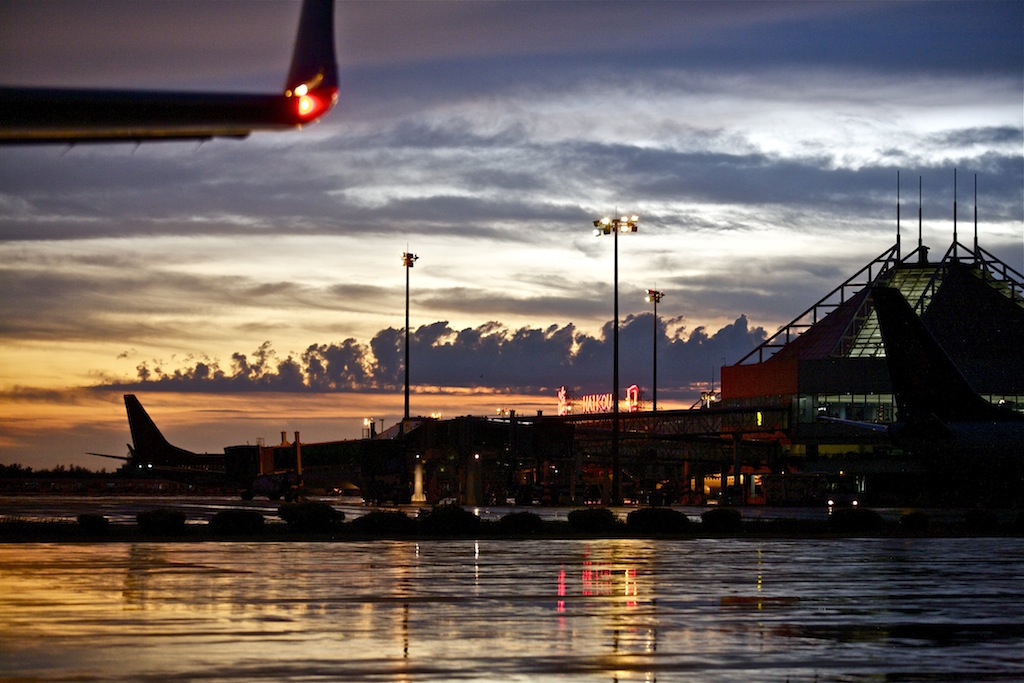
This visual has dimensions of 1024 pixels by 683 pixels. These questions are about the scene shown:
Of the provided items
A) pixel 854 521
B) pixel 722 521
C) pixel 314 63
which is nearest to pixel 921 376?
pixel 854 521

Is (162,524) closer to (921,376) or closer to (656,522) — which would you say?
(656,522)

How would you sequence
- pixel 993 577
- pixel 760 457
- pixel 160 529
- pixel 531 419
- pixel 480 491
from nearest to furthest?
1. pixel 993 577
2. pixel 160 529
3. pixel 480 491
4. pixel 531 419
5. pixel 760 457

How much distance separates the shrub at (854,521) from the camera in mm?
50219

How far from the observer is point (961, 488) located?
2852 inches

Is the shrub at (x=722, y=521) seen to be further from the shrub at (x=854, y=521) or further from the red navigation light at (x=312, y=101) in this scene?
the red navigation light at (x=312, y=101)

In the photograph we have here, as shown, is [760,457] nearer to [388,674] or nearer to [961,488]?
[961,488]

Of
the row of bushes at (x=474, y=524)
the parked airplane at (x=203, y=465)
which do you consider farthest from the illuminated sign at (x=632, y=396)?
the row of bushes at (x=474, y=524)

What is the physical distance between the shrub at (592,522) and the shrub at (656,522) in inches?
37.1

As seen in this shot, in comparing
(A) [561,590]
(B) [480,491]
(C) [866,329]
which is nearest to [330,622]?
(A) [561,590]

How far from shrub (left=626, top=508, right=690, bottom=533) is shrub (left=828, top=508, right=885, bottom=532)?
19.3 ft

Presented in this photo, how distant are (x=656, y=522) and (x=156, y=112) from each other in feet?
124

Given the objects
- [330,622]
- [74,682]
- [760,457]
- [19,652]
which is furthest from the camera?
[760,457]

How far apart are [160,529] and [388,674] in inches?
1196

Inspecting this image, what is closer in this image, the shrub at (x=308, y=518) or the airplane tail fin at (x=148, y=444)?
the shrub at (x=308, y=518)
